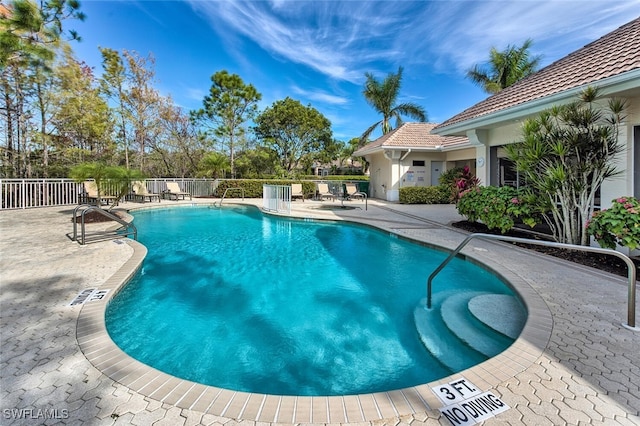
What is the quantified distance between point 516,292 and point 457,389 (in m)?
2.75

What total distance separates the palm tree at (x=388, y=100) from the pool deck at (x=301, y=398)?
79.4ft

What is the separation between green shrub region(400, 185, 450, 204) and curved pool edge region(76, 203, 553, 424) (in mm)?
13453

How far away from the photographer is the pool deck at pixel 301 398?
202cm

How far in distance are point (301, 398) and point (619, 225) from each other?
19.0 feet

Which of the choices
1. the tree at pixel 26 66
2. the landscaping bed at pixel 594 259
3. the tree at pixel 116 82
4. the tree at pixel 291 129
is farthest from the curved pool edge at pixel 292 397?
the tree at pixel 291 129

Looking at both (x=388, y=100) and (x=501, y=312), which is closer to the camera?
(x=501, y=312)

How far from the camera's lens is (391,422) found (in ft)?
6.49

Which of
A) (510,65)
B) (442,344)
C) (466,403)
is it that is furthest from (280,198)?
(510,65)

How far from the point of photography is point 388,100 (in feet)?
85.9

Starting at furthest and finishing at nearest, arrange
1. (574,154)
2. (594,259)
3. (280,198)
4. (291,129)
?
(291,129) → (280,198) → (574,154) → (594,259)

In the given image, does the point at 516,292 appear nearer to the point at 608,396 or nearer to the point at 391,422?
the point at 608,396

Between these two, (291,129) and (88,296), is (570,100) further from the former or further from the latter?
(291,129)

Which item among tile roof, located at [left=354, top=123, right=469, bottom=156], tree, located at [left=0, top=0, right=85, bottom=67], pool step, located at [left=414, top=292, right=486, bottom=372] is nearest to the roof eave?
pool step, located at [left=414, top=292, right=486, bottom=372]

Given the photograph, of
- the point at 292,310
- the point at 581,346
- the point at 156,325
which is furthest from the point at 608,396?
the point at 156,325
